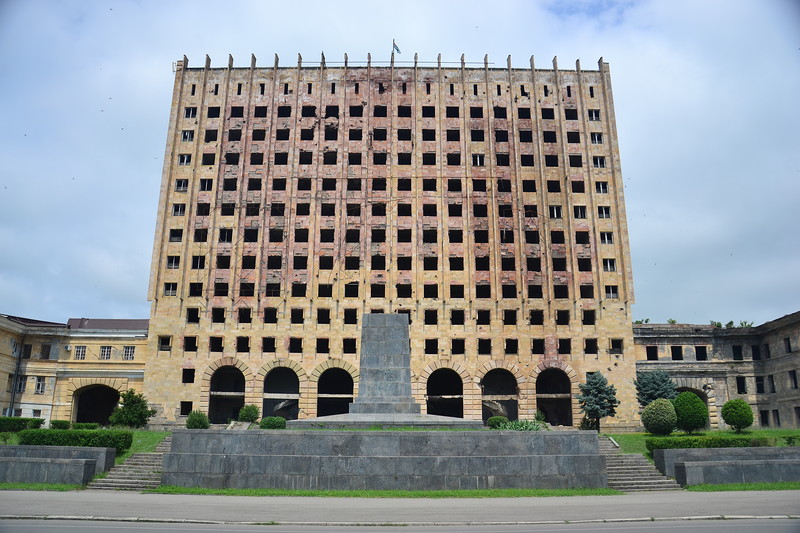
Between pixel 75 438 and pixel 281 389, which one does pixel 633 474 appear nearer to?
pixel 75 438

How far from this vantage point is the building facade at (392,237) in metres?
51.3

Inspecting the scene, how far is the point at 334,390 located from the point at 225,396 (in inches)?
362

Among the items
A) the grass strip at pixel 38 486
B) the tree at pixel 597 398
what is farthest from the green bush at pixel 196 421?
the tree at pixel 597 398

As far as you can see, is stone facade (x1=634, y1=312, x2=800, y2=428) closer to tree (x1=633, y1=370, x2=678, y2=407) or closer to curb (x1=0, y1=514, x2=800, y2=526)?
tree (x1=633, y1=370, x2=678, y2=407)

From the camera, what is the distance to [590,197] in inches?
2163

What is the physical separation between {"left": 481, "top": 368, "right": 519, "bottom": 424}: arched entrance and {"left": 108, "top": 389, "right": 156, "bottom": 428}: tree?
2606 cm

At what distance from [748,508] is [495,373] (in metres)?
35.5

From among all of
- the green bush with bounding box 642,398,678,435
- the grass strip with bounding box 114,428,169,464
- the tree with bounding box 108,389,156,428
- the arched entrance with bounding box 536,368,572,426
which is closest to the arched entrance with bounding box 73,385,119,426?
the tree with bounding box 108,389,156,428

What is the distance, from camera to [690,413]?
119 ft

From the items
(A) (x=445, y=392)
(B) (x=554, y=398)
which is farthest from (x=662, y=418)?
(A) (x=445, y=392)

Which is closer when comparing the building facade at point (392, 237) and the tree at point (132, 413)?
the tree at point (132, 413)

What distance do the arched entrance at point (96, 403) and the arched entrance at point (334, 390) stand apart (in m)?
18.8

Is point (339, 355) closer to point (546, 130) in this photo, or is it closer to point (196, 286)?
point (196, 286)

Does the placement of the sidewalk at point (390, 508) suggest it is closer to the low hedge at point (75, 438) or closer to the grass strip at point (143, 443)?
the low hedge at point (75, 438)
